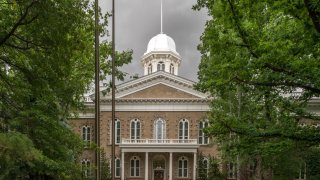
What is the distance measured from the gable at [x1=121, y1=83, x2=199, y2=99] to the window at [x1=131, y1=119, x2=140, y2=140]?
2659 mm

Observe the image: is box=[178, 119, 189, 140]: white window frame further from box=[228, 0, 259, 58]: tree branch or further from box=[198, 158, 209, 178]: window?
box=[228, 0, 259, 58]: tree branch

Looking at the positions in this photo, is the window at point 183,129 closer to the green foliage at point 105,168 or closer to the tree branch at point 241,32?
the green foliage at point 105,168

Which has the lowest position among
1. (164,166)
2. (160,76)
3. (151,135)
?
(164,166)

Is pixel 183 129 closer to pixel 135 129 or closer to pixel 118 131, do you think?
pixel 135 129

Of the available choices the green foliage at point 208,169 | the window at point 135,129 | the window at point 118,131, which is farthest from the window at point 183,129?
the window at point 118,131

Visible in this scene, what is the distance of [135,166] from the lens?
44.5 meters

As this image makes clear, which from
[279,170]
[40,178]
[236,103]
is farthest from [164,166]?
[40,178]

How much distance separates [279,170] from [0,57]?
887 inches

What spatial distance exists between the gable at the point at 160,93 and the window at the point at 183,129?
2.71m

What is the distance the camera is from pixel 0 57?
10359mm

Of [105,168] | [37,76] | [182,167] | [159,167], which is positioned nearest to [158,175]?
[159,167]

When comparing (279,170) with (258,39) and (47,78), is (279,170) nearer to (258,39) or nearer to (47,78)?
(258,39)

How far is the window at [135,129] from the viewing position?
4478cm

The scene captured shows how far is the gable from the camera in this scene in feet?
145
